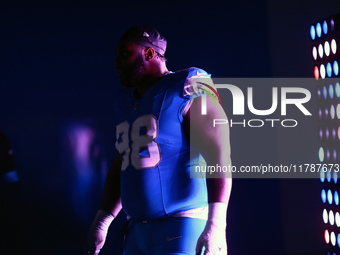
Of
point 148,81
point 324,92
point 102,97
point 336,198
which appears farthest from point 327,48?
point 102,97

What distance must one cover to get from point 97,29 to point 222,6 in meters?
0.97

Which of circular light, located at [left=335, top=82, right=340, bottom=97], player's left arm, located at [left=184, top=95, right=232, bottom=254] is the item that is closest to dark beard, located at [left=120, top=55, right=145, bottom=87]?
player's left arm, located at [left=184, top=95, right=232, bottom=254]

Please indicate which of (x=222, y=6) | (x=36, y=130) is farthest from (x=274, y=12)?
(x=36, y=130)

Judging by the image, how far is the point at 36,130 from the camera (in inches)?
137

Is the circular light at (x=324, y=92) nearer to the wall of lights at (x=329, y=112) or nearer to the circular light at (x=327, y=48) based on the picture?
the wall of lights at (x=329, y=112)

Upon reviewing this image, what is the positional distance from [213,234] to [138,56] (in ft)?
2.32

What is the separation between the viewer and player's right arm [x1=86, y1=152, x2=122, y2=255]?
5.90ft

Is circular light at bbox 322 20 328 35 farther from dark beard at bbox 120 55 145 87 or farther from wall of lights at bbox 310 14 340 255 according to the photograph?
dark beard at bbox 120 55 145 87

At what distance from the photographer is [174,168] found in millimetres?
1557

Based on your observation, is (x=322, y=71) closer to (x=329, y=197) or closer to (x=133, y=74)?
(x=329, y=197)

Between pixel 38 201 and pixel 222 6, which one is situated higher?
pixel 222 6

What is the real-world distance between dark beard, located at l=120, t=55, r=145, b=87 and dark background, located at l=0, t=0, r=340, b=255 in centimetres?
185

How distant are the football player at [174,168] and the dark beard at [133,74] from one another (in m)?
0.06

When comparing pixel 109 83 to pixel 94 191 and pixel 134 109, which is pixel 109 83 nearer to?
pixel 94 191
